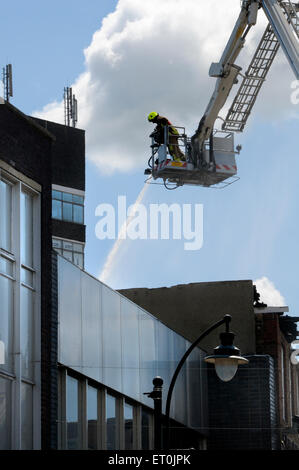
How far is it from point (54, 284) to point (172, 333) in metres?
9.24

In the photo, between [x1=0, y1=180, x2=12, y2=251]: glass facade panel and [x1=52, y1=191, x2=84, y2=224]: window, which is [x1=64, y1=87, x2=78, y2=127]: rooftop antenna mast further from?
[x1=0, y1=180, x2=12, y2=251]: glass facade panel

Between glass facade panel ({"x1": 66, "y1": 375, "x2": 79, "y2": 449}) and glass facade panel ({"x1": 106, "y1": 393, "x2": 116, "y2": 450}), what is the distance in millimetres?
1869

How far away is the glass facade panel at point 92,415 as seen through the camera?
77.2 feet

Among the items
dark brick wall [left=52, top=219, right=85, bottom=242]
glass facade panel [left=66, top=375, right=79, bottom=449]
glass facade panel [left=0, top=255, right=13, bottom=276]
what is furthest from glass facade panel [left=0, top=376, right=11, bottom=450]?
dark brick wall [left=52, top=219, right=85, bottom=242]

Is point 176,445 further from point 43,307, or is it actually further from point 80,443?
point 43,307

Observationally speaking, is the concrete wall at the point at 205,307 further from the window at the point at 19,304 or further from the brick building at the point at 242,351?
the window at the point at 19,304

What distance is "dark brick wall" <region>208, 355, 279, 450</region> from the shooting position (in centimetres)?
3338

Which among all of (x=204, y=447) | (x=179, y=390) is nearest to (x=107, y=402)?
(x=179, y=390)

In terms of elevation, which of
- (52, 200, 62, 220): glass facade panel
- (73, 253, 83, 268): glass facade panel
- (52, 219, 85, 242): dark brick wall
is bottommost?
(73, 253, 83, 268): glass facade panel

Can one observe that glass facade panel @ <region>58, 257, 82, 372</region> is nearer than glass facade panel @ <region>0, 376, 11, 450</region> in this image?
No

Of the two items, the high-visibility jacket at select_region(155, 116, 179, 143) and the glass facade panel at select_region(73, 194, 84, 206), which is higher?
the glass facade panel at select_region(73, 194, 84, 206)

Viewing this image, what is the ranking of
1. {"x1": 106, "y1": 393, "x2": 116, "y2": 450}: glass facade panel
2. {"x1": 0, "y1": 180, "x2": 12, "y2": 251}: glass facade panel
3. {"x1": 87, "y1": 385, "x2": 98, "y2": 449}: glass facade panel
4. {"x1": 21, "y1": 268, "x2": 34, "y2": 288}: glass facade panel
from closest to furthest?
{"x1": 0, "y1": 180, "x2": 12, "y2": 251}: glass facade panel
{"x1": 21, "y1": 268, "x2": 34, "y2": 288}: glass facade panel
{"x1": 87, "y1": 385, "x2": 98, "y2": 449}: glass facade panel
{"x1": 106, "y1": 393, "x2": 116, "y2": 450}: glass facade panel

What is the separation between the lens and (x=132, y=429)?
87.2ft

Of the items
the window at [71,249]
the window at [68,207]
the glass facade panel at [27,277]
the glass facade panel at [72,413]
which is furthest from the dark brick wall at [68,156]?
the glass facade panel at [27,277]
